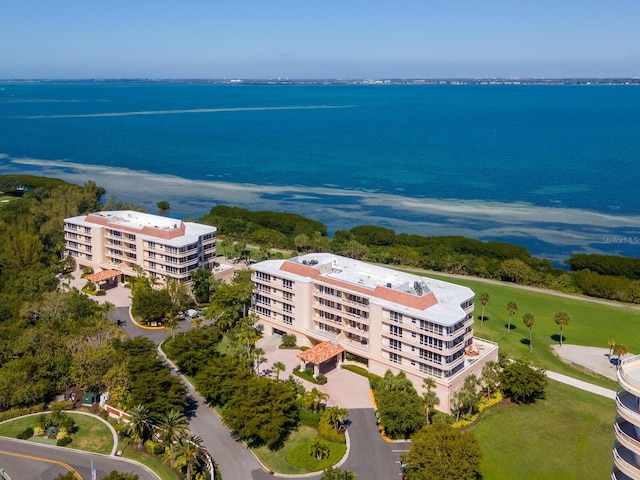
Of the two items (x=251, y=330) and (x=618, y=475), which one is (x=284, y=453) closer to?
(x=251, y=330)

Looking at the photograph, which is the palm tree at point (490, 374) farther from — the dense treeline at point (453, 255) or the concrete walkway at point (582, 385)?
the dense treeline at point (453, 255)

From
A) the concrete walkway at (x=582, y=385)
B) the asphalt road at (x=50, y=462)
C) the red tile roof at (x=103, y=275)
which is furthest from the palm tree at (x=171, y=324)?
the concrete walkway at (x=582, y=385)

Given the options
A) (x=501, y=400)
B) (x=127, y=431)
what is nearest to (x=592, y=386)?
(x=501, y=400)

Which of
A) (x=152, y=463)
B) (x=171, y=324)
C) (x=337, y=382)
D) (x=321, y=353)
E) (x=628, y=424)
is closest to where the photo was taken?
(x=628, y=424)

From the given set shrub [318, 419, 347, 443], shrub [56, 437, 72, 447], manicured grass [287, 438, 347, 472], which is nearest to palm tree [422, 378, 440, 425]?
shrub [318, 419, 347, 443]

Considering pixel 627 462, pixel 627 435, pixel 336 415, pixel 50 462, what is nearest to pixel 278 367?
pixel 336 415

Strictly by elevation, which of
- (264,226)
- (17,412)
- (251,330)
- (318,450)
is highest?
(251,330)

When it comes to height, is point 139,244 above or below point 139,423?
above

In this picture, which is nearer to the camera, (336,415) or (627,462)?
(627,462)
